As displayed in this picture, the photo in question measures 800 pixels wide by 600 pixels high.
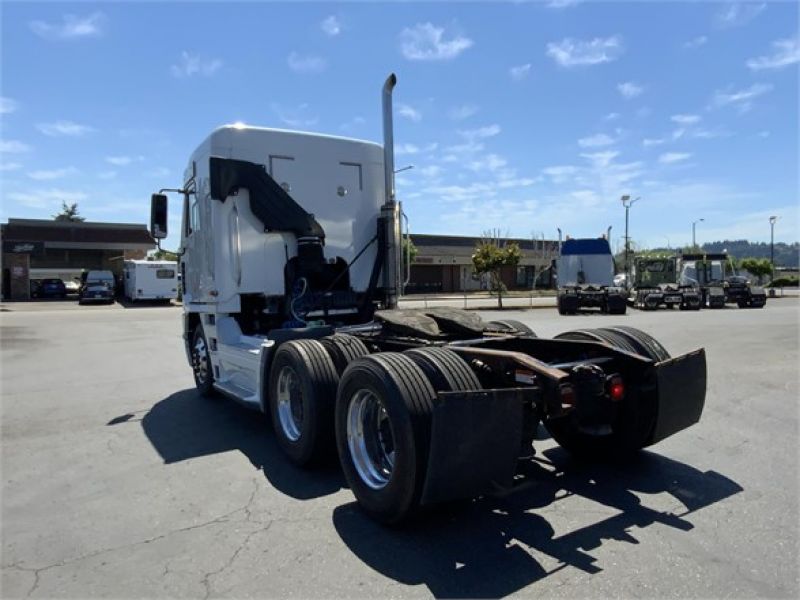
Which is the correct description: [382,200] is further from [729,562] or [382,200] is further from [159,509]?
[729,562]

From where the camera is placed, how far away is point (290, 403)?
5.54 m

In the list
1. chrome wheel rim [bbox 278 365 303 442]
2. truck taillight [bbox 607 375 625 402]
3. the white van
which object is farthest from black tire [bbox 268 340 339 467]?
the white van

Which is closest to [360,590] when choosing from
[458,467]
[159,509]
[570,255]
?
[458,467]

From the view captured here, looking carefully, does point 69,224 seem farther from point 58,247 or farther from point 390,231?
point 390,231

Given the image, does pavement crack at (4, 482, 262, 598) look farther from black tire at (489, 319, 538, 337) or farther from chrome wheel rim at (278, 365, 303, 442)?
black tire at (489, 319, 538, 337)

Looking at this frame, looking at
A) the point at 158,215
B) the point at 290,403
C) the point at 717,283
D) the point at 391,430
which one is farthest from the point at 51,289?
the point at 391,430

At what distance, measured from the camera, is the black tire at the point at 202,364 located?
8.01 m

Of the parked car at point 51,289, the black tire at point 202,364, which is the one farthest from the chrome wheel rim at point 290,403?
the parked car at point 51,289

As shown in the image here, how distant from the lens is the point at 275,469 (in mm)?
5172

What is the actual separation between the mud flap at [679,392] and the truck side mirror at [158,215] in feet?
22.3

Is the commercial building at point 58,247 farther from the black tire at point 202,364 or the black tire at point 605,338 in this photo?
the black tire at point 605,338

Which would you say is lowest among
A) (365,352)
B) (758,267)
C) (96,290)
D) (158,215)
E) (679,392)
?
(679,392)

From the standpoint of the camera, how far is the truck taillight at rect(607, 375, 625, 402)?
416 cm

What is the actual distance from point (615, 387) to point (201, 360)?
600 centimetres
